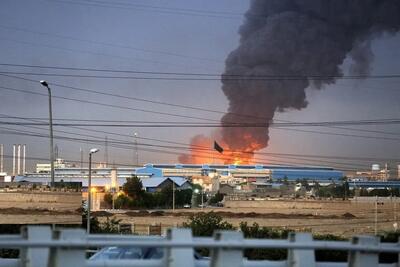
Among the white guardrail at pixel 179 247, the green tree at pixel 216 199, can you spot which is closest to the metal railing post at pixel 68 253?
the white guardrail at pixel 179 247

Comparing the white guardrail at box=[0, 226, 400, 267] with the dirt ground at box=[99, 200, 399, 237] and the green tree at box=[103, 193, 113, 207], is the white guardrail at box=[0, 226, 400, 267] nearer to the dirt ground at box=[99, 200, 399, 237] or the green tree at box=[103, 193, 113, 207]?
the dirt ground at box=[99, 200, 399, 237]

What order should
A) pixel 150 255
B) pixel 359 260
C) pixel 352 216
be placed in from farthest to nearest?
pixel 352 216
pixel 150 255
pixel 359 260

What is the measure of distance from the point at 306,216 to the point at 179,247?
246ft

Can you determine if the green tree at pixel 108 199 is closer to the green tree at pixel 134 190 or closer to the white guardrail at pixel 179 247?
the green tree at pixel 134 190

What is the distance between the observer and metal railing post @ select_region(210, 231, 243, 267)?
854cm

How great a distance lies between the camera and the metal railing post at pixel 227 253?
28.0 feet

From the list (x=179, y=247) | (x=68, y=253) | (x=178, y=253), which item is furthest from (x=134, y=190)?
(x=179, y=247)

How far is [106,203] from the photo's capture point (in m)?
122

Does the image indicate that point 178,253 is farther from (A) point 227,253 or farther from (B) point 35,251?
(B) point 35,251

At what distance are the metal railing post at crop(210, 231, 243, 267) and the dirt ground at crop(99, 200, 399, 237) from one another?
61.2 m

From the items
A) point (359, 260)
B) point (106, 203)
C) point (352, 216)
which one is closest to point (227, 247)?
point (359, 260)

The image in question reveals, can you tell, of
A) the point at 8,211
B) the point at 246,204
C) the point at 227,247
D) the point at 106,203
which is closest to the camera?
the point at 227,247

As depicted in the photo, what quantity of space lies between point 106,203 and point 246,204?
39367 mm

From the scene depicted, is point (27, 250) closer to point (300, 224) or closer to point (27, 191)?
point (27, 191)
